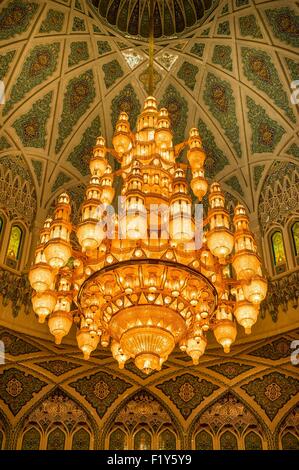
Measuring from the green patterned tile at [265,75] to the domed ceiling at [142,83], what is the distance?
0.07ft

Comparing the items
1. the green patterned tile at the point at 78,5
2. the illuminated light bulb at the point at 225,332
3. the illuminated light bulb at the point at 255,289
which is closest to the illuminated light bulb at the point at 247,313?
the illuminated light bulb at the point at 255,289

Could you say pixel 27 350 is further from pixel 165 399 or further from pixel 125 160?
pixel 125 160

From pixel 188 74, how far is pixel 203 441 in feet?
27.0

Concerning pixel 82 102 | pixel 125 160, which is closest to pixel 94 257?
pixel 125 160

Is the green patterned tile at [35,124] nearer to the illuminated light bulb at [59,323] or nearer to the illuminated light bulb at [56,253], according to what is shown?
the illuminated light bulb at [56,253]

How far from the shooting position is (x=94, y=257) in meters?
8.05

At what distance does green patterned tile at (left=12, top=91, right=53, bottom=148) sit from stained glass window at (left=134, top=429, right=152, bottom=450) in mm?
6788

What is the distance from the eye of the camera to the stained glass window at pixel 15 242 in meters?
12.2

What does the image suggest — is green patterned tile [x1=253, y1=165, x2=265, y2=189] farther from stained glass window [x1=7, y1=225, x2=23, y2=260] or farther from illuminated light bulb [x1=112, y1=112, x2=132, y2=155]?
stained glass window [x1=7, y1=225, x2=23, y2=260]

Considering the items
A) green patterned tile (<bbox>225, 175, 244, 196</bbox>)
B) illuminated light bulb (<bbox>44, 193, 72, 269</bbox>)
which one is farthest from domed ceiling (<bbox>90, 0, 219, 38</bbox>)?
illuminated light bulb (<bbox>44, 193, 72, 269</bbox>)

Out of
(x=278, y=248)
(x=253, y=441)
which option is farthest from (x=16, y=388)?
(x=278, y=248)

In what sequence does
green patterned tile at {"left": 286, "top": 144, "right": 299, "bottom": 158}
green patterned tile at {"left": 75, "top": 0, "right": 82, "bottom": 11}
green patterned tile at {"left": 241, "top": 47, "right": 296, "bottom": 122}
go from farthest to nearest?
green patterned tile at {"left": 286, "top": 144, "right": 299, "bottom": 158}, green patterned tile at {"left": 241, "top": 47, "right": 296, "bottom": 122}, green patterned tile at {"left": 75, "top": 0, "right": 82, "bottom": 11}

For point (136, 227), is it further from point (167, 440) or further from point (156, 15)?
point (156, 15)

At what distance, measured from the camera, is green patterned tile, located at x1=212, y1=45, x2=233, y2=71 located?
42.0 feet
